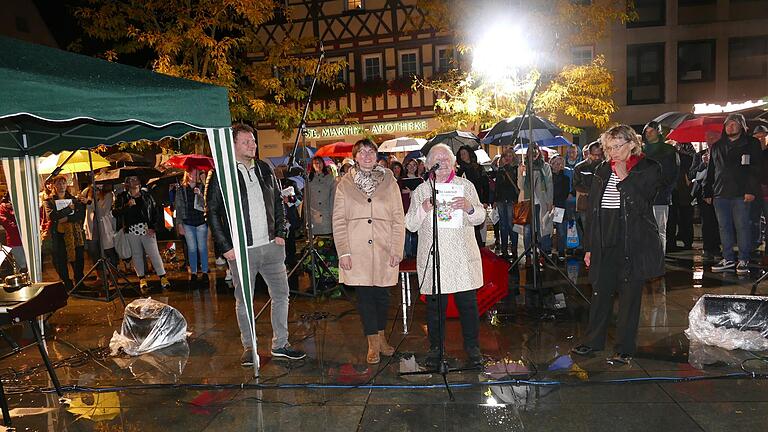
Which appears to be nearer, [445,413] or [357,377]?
[445,413]

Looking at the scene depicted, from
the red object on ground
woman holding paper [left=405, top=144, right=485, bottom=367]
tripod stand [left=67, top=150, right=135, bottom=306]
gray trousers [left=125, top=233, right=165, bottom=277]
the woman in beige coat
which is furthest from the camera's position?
gray trousers [left=125, top=233, right=165, bottom=277]

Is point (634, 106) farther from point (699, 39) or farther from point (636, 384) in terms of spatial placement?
point (636, 384)

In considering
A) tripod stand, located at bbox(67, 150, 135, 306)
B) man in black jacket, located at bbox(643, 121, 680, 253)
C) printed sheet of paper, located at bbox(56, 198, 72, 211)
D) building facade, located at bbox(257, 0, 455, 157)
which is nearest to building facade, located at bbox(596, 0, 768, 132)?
building facade, located at bbox(257, 0, 455, 157)

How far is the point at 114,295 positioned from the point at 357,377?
5.61m

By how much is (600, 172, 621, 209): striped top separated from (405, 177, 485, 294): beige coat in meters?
1.04

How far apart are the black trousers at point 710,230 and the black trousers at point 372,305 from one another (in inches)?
290

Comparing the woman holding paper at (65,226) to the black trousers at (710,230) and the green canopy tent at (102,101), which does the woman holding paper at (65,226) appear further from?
the black trousers at (710,230)

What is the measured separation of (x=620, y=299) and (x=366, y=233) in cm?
229

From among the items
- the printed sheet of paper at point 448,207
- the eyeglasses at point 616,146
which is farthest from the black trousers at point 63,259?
the eyeglasses at point 616,146

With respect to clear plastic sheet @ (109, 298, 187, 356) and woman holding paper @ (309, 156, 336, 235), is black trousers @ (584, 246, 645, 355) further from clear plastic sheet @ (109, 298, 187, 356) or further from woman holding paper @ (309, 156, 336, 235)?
woman holding paper @ (309, 156, 336, 235)

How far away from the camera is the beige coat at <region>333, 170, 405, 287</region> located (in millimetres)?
4848

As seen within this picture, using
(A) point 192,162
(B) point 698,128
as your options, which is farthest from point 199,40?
(B) point 698,128

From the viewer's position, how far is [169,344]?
5.96m

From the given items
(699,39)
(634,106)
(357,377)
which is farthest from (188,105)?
(699,39)
